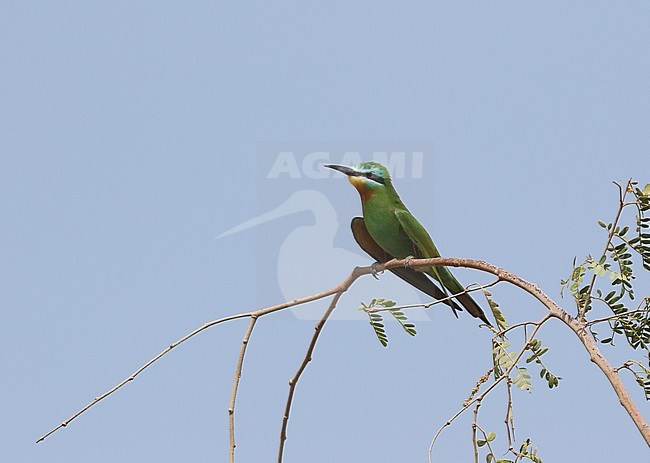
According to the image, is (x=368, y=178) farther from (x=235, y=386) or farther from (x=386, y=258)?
(x=235, y=386)

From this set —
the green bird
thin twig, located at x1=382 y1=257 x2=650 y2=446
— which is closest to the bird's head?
the green bird

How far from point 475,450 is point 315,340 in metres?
0.39

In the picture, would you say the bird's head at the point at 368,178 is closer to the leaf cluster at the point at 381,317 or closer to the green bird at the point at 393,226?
the green bird at the point at 393,226

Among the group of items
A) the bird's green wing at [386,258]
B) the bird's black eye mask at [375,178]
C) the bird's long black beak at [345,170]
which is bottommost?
the bird's green wing at [386,258]

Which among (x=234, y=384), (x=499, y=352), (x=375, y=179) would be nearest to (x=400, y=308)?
(x=499, y=352)

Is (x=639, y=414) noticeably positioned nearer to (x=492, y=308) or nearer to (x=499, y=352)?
(x=499, y=352)

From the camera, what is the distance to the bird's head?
2.12 meters

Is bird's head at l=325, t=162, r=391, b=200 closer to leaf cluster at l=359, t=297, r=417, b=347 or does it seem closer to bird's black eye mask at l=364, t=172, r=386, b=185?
bird's black eye mask at l=364, t=172, r=386, b=185

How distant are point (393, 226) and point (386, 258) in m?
0.15

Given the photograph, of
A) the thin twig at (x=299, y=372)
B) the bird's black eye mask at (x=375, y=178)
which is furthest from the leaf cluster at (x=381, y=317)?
the bird's black eye mask at (x=375, y=178)

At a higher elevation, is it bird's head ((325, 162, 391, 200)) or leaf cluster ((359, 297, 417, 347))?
bird's head ((325, 162, 391, 200))

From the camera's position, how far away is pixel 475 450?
1439 mm

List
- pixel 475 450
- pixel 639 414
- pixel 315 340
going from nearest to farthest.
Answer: pixel 639 414 < pixel 475 450 < pixel 315 340

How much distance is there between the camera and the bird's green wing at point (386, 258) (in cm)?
216
